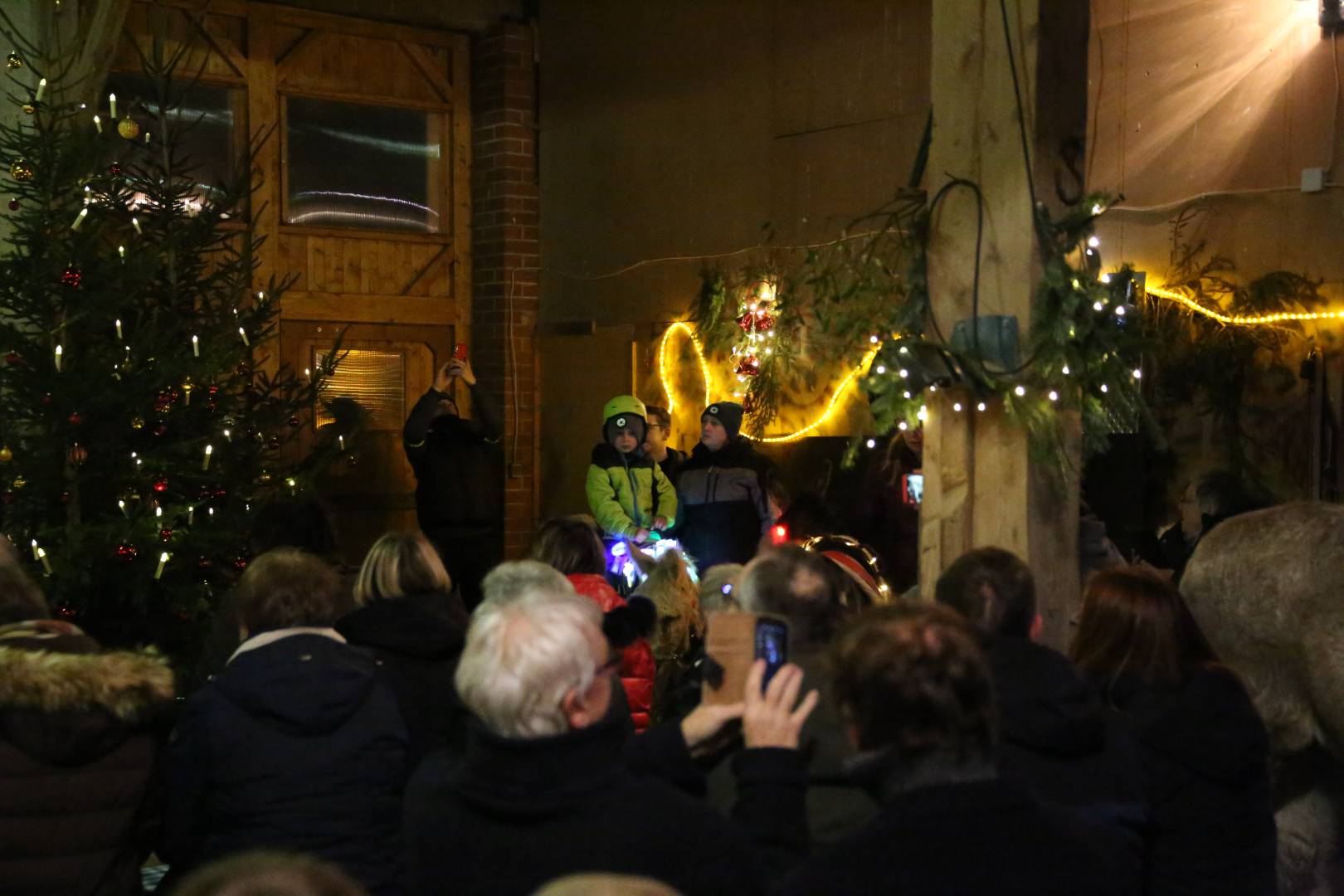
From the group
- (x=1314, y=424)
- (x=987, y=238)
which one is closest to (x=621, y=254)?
(x=1314, y=424)

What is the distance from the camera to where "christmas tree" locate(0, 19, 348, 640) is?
6645 millimetres

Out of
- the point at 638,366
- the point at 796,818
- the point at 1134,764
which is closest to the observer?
the point at 796,818

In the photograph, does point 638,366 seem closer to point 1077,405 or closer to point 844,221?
point 844,221

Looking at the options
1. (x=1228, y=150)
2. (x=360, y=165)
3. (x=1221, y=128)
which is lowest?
(x=1228, y=150)

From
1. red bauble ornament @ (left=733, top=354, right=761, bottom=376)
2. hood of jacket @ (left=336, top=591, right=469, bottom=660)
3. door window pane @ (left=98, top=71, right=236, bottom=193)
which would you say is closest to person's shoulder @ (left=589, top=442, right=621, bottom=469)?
→ red bauble ornament @ (left=733, top=354, right=761, bottom=376)

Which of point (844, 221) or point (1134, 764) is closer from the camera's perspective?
point (1134, 764)

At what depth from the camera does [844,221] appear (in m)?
8.75

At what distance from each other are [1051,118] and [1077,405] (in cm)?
77

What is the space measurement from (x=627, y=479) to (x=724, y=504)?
589mm

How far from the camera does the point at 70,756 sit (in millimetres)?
3143

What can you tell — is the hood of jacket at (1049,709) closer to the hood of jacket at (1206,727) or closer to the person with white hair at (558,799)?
the hood of jacket at (1206,727)

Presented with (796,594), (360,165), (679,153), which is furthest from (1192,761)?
(360,165)

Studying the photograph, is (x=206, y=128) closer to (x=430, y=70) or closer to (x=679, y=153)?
(x=430, y=70)

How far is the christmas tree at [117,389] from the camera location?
664 cm
